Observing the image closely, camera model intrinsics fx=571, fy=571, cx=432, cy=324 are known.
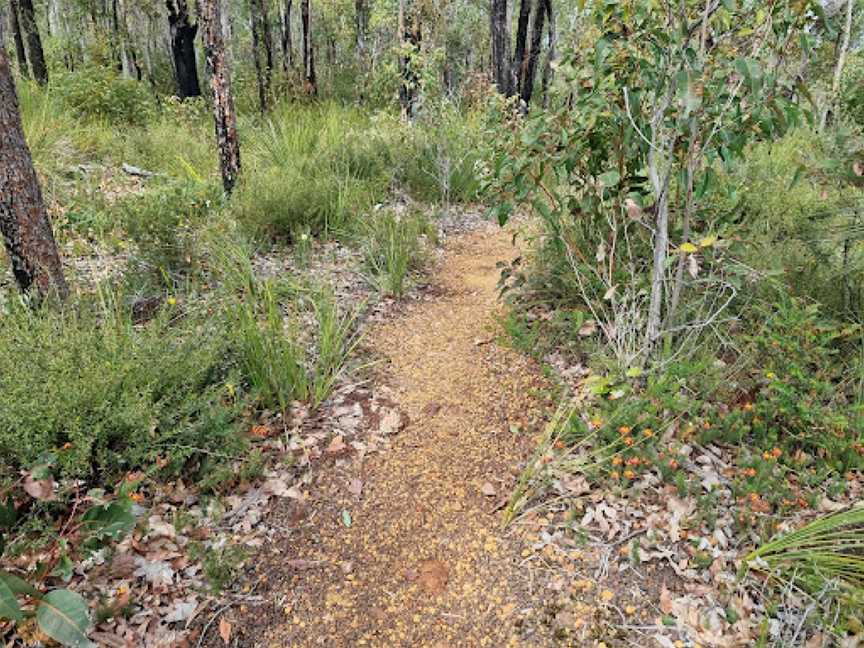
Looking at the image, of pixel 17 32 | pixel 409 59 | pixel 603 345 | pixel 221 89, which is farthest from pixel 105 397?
pixel 17 32

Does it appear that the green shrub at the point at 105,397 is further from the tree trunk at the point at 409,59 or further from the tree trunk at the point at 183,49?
the tree trunk at the point at 183,49

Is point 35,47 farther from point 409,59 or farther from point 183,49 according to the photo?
point 409,59

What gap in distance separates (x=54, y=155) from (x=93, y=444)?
17.0ft

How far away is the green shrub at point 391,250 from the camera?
185 inches

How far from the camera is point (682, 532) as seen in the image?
8.61 feet

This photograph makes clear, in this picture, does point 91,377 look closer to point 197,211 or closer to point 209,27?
point 197,211

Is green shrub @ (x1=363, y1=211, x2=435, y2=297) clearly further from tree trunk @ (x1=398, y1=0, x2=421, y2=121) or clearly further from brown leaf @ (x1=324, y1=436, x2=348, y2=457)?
tree trunk @ (x1=398, y1=0, x2=421, y2=121)

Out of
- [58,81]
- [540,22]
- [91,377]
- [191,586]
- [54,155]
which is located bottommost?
[191,586]

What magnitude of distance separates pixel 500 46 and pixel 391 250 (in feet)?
24.1

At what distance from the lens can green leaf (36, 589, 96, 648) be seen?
1.50 meters

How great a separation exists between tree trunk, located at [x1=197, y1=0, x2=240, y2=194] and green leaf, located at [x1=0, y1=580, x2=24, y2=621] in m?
4.72

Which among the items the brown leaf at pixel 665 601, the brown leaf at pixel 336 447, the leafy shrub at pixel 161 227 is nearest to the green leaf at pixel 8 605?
the brown leaf at pixel 336 447

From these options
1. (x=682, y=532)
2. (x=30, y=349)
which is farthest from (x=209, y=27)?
(x=682, y=532)

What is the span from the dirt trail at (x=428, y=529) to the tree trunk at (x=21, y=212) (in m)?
2.05
